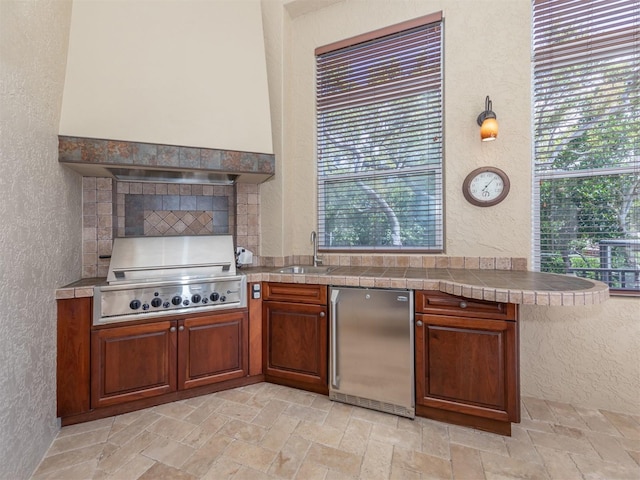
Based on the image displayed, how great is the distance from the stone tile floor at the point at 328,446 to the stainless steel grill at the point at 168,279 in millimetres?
691

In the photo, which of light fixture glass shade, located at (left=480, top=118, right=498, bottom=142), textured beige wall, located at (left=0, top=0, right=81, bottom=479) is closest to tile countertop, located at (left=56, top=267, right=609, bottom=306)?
textured beige wall, located at (left=0, top=0, right=81, bottom=479)

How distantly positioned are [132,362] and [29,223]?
3.46ft

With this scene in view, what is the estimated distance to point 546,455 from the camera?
154cm

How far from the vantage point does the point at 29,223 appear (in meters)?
1.45

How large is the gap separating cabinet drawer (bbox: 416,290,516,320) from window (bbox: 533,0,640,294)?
0.81 metres

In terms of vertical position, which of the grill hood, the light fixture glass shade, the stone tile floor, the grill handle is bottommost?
the stone tile floor

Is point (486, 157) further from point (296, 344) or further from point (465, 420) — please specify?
point (296, 344)

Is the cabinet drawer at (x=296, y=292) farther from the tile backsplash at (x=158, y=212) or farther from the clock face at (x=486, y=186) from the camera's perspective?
the clock face at (x=486, y=186)

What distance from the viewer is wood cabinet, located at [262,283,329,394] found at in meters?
2.14

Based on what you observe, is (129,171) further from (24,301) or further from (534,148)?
(534,148)

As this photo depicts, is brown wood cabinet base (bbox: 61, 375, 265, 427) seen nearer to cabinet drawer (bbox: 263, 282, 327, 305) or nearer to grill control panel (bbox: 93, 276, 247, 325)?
grill control panel (bbox: 93, 276, 247, 325)

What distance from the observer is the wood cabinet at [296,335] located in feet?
7.02

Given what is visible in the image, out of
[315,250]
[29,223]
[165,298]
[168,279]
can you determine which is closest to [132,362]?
[165,298]

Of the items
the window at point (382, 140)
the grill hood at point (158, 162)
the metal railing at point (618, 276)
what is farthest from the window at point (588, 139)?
the grill hood at point (158, 162)
